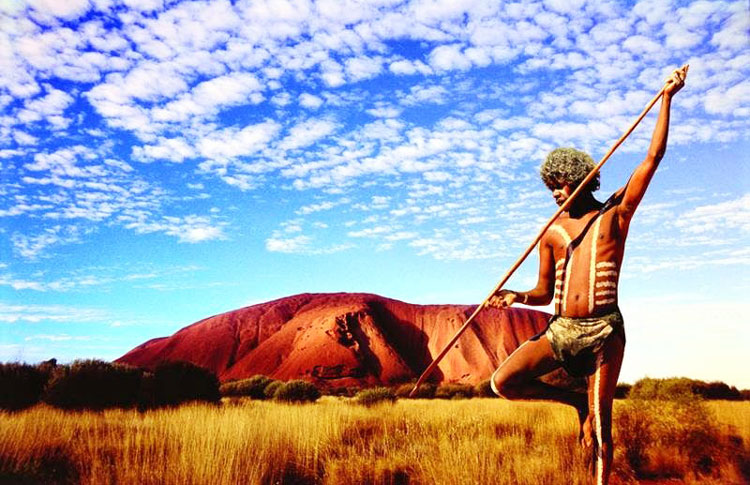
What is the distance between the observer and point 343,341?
5069cm

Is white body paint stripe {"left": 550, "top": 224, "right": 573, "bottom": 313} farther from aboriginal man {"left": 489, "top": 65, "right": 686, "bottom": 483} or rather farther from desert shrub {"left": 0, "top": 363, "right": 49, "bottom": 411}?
desert shrub {"left": 0, "top": 363, "right": 49, "bottom": 411}

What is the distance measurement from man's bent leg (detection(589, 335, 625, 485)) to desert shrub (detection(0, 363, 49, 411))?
13.5 meters

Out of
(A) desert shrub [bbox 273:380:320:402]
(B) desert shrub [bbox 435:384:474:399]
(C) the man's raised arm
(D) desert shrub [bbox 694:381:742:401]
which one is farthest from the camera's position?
(B) desert shrub [bbox 435:384:474:399]

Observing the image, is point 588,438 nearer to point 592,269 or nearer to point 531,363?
point 531,363

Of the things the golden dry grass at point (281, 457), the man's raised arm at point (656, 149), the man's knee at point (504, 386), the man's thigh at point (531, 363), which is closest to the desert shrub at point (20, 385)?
the golden dry grass at point (281, 457)

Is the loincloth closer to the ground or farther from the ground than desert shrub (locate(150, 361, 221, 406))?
farther from the ground

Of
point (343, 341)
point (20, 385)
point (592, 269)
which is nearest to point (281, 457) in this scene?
point (592, 269)

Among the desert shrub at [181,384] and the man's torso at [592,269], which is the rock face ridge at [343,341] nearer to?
the desert shrub at [181,384]

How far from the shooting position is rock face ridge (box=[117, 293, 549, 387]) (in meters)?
48.5

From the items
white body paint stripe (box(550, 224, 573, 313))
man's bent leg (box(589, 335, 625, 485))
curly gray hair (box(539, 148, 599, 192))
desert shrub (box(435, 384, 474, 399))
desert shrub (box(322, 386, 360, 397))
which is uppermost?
curly gray hair (box(539, 148, 599, 192))

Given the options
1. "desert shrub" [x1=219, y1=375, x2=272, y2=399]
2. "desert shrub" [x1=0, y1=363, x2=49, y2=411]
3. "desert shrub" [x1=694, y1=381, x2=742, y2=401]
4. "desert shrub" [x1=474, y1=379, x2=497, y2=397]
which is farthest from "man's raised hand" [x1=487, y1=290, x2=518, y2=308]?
"desert shrub" [x1=474, y1=379, x2=497, y2=397]

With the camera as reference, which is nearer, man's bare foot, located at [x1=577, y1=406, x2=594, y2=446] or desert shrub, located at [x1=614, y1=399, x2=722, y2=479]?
man's bare foot, located at [x1=577, y1=406, x2=594, y2=446]

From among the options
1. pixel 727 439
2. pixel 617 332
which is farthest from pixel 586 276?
pixel 727 439

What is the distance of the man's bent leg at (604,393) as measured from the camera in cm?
295
